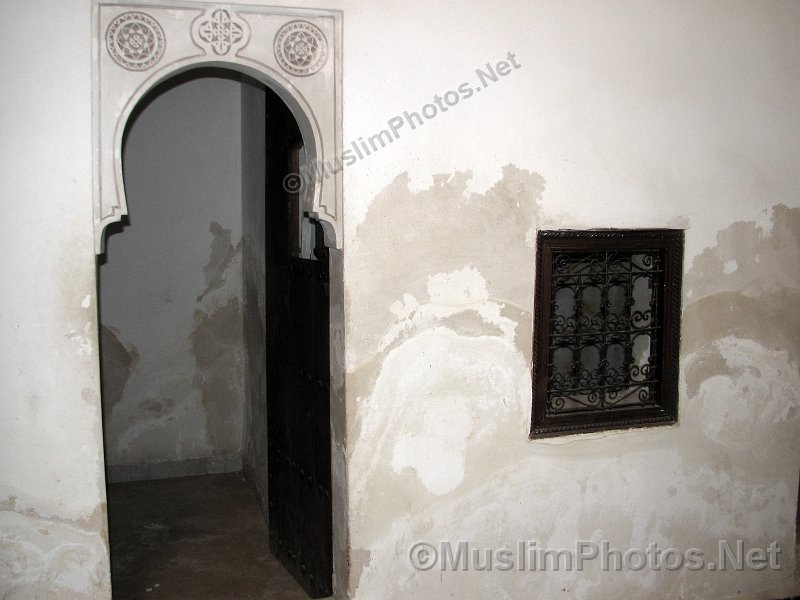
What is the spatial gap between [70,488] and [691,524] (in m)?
2.96

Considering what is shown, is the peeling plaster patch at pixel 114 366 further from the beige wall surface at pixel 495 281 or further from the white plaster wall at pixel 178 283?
the beige wall surface at pixel 495 281

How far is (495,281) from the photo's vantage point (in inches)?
134

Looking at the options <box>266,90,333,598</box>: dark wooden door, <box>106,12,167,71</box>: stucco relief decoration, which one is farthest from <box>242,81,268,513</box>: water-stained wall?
<box>106,12,167,71</box>: stucco relief decoration

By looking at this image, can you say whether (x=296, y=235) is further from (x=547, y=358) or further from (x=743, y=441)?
(x=743, y=441)

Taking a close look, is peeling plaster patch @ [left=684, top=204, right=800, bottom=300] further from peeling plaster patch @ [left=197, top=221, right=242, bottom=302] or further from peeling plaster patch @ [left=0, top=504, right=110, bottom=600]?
peeling plaster patch @ [left=197, top=221, right=242, bottom=302]

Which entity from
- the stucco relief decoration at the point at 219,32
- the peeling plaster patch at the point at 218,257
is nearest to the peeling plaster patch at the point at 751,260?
the stucco relief decoration at the point at 219,32

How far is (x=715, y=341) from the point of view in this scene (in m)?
3.81

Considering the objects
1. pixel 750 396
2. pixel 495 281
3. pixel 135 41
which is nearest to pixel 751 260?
pixel 750 396

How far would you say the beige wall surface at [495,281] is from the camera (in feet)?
9.23

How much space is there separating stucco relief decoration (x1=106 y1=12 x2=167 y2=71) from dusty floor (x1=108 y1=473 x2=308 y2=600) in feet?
8.91

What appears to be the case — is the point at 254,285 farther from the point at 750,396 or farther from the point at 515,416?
the point at 750,396

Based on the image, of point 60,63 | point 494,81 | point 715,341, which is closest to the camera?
point 60,63

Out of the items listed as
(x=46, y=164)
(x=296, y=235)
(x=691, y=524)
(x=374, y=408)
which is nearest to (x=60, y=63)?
(x=46, y=164)

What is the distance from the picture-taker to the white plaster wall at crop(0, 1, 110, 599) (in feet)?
8.96
